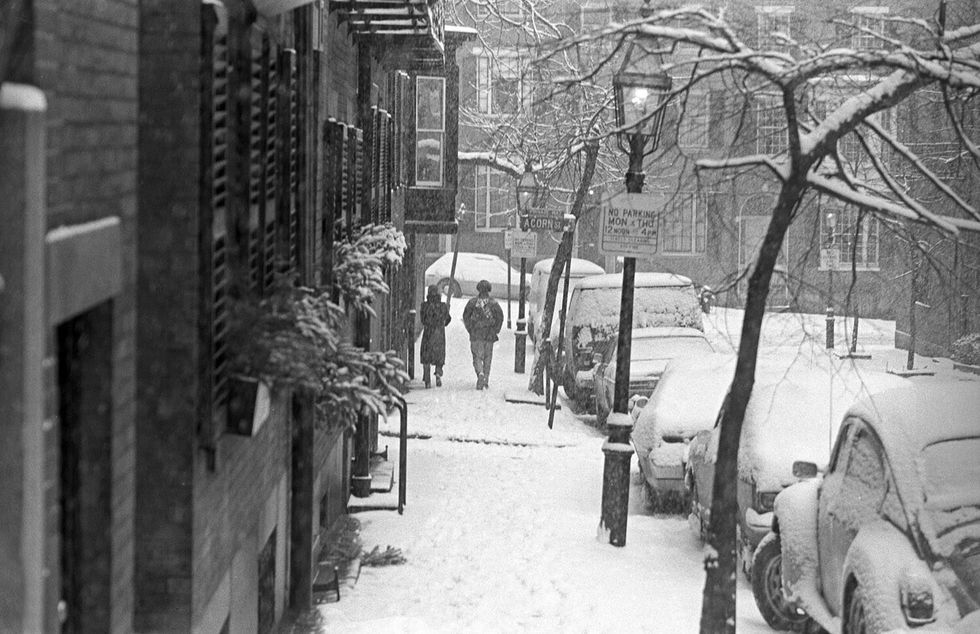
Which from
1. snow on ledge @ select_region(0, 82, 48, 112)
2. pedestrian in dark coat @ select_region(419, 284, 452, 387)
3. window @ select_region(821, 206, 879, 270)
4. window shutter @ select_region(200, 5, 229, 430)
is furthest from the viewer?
pedestrian in dark coat @ select_region(419, 284, 452, 387)

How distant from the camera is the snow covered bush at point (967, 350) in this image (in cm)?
2175

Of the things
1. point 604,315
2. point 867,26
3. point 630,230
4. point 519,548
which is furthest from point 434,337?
point 867,26

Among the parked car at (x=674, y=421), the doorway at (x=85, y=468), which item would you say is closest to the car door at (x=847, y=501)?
the parked car at (x=674, y=421)

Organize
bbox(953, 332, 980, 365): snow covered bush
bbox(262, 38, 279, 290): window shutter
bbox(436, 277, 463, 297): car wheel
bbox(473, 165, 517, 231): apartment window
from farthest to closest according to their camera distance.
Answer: bbox(473, 165, 517, 231): apartment window < bbox(436, 277, 463, 297): car wheel < bbox(953, 332, 980, 365): snow covered bush < bbox(262, 38, 279, 290): window shutter

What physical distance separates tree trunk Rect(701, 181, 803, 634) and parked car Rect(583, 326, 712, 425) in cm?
1050

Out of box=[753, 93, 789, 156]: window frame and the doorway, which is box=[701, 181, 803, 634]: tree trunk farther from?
the doorway

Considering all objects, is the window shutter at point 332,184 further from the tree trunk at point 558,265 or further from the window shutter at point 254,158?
the tree trunk at point 558,265

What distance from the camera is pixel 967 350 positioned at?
2261 centimetres

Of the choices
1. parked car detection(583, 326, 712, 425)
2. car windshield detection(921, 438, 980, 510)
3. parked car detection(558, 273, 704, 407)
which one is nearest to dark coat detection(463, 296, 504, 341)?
parked car detection(558, 273, 704, 407)

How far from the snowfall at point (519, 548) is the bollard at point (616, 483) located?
5.6 inches

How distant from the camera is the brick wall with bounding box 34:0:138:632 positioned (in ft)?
11.5

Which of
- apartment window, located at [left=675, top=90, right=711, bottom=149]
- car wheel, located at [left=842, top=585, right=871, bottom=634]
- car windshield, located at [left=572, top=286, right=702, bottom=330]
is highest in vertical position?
apartment window, located at [left=675, top=90, right=711, bottom=149]

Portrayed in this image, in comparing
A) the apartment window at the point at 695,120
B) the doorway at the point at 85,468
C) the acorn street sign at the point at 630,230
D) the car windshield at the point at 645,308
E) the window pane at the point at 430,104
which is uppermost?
the window pane at the point at 430,104

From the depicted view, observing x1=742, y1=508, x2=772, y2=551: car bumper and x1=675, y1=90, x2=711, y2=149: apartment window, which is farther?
x1=742, y1=508, x2=772, y2=551: car bumper
